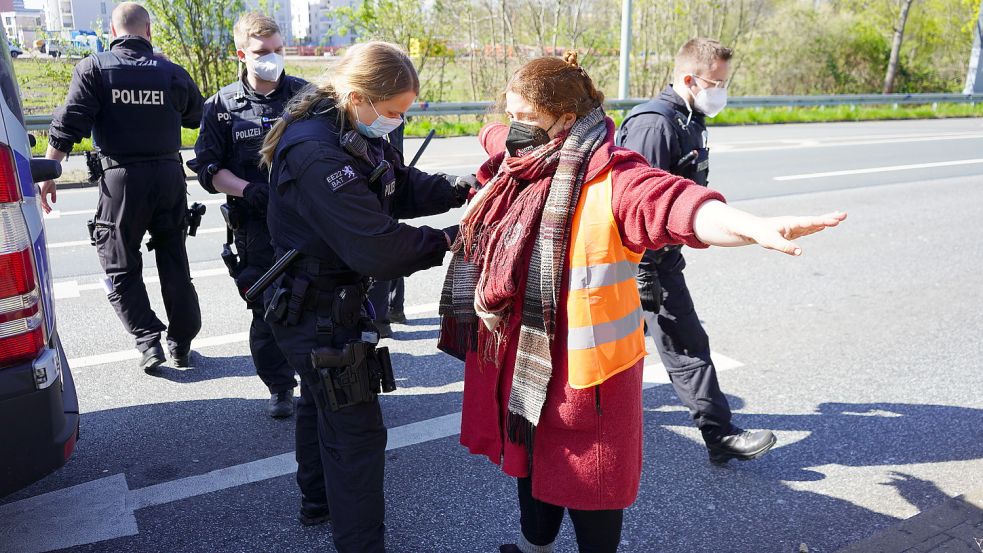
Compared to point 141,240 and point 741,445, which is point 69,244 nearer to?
point 141,240

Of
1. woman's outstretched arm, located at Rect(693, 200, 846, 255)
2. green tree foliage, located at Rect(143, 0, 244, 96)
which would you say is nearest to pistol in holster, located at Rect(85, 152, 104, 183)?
woman's outstretched arm, located at Rect(693, 200, 846, 255)

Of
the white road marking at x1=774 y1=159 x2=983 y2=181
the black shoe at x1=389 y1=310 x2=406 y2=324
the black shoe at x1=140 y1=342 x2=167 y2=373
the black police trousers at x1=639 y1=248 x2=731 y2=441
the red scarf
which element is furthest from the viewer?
the white road marking at x1=774 y1=159 x2=983 y2=181

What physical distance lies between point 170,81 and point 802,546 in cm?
412

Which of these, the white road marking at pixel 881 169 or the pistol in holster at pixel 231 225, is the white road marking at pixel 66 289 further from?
the white road marking at pixel 881 169

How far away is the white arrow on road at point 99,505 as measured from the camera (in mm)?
3072

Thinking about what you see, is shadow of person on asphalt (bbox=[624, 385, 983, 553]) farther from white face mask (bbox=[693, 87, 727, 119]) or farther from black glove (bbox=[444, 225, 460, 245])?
white face mask (bbox=[693, 87, 727, 119])

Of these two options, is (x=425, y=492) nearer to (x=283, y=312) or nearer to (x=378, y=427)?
(x=378, y=427)

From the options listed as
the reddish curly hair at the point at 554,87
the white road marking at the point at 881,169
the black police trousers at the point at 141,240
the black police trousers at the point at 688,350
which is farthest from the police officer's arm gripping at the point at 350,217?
the white road marking at the point at 881,169

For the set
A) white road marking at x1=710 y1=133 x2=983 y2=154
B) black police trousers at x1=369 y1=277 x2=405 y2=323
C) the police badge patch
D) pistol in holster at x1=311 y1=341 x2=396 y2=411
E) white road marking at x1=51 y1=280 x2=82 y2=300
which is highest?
the police badge patch

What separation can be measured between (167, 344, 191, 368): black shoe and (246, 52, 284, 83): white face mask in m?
1.69

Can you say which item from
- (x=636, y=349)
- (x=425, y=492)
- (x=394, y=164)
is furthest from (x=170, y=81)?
(x=636, y=349)

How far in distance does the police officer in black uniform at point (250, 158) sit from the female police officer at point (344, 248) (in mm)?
1368

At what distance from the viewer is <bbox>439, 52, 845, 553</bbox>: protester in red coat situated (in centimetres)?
215

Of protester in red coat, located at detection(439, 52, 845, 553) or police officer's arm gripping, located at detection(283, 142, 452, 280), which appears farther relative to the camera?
police officer's arm gripping, located at detection(283, 142, 452, 280)
